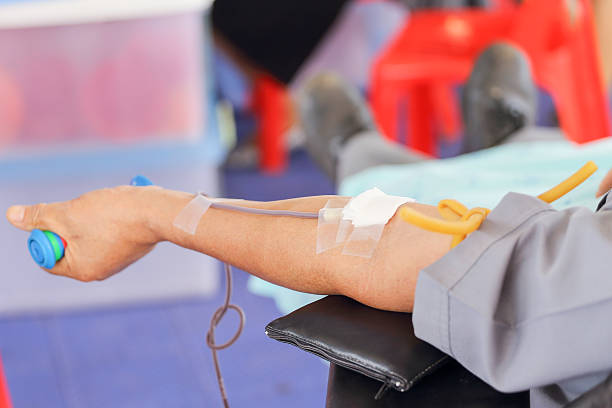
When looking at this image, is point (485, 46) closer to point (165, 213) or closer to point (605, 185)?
point (605, 185)

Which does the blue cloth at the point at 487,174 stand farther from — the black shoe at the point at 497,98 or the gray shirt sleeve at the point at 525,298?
the gray shirt sleeve at the point at 525,298

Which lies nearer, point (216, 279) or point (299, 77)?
point (216, 279)

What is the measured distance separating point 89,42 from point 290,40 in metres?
0.93

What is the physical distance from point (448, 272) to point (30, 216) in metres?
0.55

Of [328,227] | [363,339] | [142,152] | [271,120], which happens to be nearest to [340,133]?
[142,152]

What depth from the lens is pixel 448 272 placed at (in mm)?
563

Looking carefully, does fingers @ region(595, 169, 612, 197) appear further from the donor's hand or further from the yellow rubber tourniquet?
the donor's hand

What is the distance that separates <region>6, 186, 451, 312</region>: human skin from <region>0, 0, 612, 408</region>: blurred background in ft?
0.86

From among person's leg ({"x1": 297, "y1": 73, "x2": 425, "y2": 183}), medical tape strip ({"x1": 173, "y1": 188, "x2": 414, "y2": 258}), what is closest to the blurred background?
person's leg ({"x1": 297, "y1": 73, "x2": 425, "y2": 183})

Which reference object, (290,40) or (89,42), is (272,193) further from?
(89,42)

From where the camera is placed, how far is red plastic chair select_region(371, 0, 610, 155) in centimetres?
175

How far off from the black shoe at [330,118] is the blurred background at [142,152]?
99mm

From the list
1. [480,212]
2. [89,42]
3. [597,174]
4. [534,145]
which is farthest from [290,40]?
[480,212]

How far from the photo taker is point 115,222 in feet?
2.68
